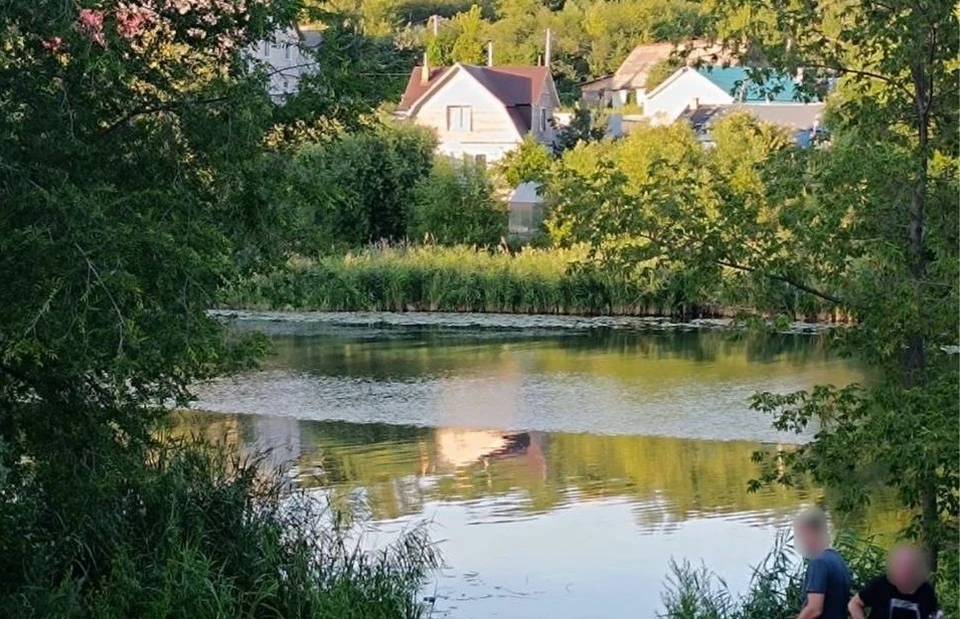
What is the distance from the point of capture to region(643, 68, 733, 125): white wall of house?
235 ft

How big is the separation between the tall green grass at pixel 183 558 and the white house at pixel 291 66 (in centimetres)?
265

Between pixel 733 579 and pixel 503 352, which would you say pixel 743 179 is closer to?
pixel 733 579

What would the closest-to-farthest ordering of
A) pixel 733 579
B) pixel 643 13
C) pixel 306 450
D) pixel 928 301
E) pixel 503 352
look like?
pixel 928 301 → pixel 733 579 → pixel 306 450 → pixel 503 352 → pixel 643 13

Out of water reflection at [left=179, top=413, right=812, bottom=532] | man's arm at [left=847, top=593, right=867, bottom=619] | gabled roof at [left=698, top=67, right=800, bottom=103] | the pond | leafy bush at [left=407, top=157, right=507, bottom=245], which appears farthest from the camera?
leafy bush at [left=407, top=157, right=507, bottom=245]

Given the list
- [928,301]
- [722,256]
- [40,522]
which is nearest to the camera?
[928,301]

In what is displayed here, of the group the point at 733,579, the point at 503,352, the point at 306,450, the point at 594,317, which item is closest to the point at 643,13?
the point at 594,317

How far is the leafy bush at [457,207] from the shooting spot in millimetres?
43750

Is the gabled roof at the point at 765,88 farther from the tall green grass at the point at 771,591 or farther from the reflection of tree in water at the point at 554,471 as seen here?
the reflection of tree in water at the point at 554,471

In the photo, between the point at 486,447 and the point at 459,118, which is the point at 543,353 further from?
the point at 459,118

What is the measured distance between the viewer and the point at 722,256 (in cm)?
894

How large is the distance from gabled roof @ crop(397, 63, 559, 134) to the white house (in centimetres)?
4749

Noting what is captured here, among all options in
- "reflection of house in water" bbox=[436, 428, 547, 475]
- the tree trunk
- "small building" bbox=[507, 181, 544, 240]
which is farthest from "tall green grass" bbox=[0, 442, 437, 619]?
"small building" bbox=[507, 181, 544, 240]

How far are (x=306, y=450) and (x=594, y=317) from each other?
61.3 ft

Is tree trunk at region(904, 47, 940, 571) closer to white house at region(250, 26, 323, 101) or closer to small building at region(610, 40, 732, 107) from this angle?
white house at region(250, 26, 323, 101)
